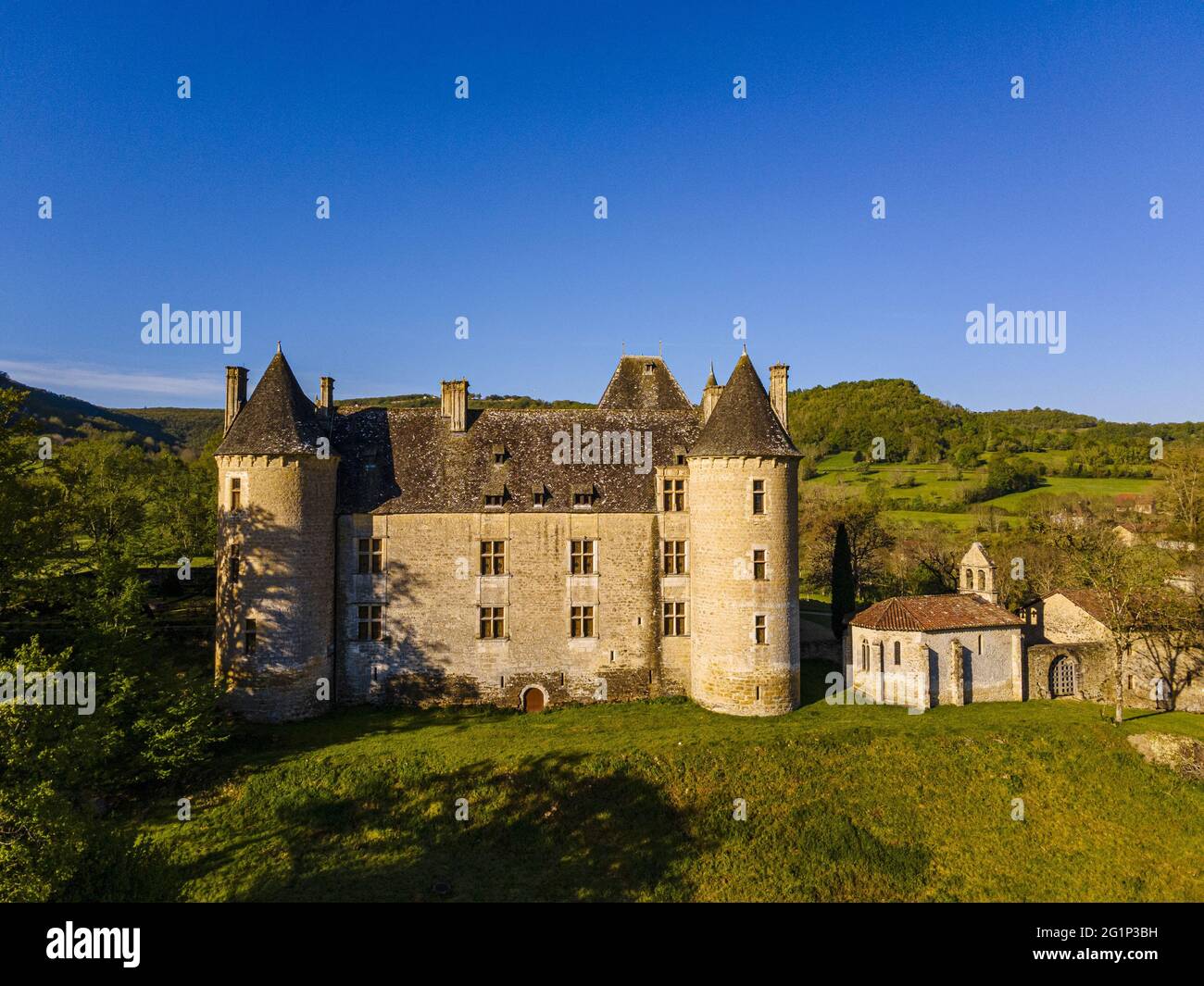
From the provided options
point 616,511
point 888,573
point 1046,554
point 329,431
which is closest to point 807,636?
point 616,511

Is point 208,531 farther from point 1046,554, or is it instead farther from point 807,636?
Result: point 1046,554

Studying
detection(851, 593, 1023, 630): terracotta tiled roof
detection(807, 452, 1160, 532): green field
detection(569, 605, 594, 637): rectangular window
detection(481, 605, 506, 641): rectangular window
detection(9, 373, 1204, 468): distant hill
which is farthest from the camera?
detection(9, 373, 1204, 468): distant hill

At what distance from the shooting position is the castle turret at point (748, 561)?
2539 centimetres

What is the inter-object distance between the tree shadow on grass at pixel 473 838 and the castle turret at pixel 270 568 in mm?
5004

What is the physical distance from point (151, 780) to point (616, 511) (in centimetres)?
1760

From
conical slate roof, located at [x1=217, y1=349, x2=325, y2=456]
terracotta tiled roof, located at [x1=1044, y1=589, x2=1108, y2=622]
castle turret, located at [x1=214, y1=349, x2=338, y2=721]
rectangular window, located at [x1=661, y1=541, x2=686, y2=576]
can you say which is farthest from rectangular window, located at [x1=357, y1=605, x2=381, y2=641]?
terracotta tiled roof, located at [x1=1044, y1=589, x2=1108, y2=622]

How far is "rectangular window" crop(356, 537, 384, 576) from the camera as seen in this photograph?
2631 centimetres

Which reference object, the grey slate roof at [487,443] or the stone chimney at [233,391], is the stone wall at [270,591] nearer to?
the grey slate roof at [487,443]

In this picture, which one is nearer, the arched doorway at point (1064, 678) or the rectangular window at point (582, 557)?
the rectangular window at point (582, 557)

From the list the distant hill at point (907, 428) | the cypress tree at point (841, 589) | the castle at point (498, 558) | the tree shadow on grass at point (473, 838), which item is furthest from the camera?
the distant hill at point (907, 428)

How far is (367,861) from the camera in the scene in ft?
57.8

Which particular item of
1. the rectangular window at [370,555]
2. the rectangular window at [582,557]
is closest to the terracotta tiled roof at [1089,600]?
the rectangular window at [582,557]

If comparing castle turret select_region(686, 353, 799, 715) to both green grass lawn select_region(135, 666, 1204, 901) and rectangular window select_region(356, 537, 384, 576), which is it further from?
rectangular window select_region(356, 537, 384, 576)

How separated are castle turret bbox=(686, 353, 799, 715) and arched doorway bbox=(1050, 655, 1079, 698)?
1265cm
